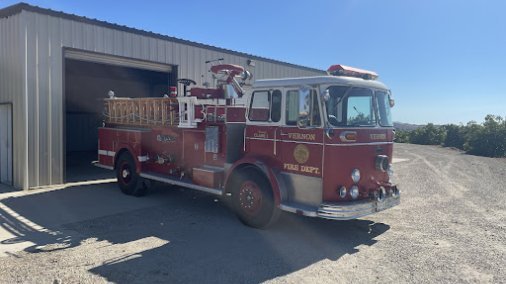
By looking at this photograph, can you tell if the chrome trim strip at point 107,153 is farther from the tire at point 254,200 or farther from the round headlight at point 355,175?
the round headlight at point 355,175

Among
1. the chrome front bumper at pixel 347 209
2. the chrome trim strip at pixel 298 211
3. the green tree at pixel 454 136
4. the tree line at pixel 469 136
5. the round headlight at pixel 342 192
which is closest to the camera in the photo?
the chrome front bumper at pixel 347 209

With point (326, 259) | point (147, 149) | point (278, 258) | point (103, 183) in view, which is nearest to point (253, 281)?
point (278, 258)

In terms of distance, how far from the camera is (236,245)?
20.1 feet

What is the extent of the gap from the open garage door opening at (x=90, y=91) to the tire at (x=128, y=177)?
7.19 m

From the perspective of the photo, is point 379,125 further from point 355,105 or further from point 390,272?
point 390,272

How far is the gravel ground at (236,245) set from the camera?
5.08 meters

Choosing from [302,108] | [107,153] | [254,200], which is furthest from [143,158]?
[302,108]

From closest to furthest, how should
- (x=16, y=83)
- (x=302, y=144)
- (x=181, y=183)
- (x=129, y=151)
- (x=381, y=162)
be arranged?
(x=302, y=144)
(x=381, y=162)
(x=181, y=183)
(x=129, y=151)
(x=16, y=83)

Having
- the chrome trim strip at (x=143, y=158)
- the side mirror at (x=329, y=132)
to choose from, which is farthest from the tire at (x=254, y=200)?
the chrome trim strip at (x=143, y=158)

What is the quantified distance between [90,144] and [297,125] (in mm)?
18536

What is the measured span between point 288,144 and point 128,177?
4.91m

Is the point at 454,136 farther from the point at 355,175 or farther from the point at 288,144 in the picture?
the point at 288,144

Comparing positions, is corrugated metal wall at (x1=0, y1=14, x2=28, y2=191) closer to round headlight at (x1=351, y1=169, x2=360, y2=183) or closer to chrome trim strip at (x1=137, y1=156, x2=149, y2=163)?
chrome trim strip at (x1=137, y1=156, x2=149, y2=163)

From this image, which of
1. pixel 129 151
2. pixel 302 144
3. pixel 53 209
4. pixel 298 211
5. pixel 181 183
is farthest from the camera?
pixel 129 151
